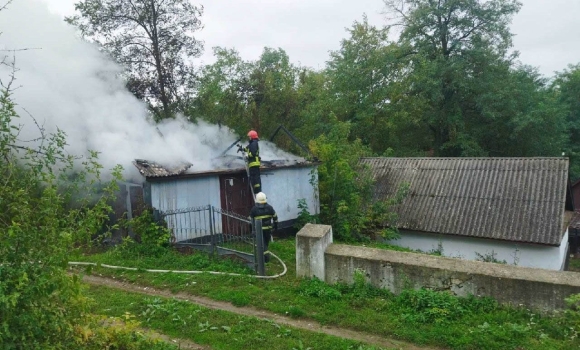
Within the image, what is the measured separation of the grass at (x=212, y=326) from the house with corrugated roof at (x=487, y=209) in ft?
34.4

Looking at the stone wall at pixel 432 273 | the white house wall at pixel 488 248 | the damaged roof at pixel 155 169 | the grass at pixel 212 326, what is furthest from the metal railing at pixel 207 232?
the white house wall at pixel 488 248

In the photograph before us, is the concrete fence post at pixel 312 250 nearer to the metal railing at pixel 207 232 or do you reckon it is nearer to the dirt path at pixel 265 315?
the metal railing at pixel 207 232

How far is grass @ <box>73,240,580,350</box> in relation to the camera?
574cm

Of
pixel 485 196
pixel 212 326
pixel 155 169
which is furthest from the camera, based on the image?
pixel 485 196

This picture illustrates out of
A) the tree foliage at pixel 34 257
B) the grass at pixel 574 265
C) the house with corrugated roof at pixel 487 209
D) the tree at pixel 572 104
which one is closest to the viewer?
the tree foliage at pixel 34 257

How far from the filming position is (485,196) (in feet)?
51.0

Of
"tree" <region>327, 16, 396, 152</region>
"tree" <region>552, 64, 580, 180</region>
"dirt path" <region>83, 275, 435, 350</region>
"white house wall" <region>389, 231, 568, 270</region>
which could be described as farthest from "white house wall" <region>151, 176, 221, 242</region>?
"tree" <region>552, 64, 580, 180</region>

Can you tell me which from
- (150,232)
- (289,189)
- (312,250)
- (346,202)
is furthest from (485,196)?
(150,232)

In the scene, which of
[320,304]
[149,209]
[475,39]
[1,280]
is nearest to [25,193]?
[1,280]

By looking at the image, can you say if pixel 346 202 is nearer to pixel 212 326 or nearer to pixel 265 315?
pixel 265 315

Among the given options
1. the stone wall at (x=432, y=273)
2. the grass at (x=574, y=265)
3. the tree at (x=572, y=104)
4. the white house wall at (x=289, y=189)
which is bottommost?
the grass at (x=574, y=265)

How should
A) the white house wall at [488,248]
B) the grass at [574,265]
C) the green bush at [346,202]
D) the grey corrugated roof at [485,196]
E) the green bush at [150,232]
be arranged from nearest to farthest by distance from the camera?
the green bush at [150,232]
the white house wall at [488,248]
the grey corrugated roof at [485,196]
the green bush at [346,202]
the grass at [574,265]

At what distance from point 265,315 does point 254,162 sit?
5547 millimetres

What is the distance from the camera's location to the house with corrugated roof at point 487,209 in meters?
13.8
